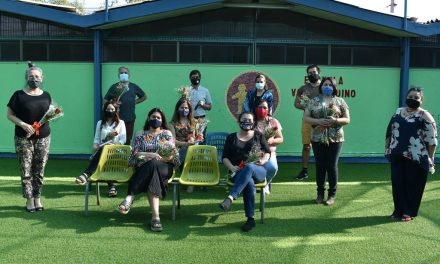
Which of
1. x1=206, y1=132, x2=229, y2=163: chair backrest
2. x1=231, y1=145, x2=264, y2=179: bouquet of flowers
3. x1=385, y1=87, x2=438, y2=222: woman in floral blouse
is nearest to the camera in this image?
x1=385, y1=87, x2=438, y2=222: woman in floral blouse

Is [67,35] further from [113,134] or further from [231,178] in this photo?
[231,178]

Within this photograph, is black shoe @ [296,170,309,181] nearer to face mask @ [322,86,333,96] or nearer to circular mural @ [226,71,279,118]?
circular mural @ [226,71,279,118]

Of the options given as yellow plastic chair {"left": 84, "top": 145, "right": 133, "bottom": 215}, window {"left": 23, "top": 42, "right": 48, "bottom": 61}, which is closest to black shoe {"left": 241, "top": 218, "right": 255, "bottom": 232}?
yellow plastic chair {"left": 84, "top": 145, "right": 133, "bottom": 215}

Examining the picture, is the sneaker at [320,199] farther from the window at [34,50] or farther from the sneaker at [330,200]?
the window at [34,50]

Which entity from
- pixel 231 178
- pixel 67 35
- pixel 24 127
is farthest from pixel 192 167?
pixel 67 35

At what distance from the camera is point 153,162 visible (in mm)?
6047

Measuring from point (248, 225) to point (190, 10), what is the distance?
18.6ft

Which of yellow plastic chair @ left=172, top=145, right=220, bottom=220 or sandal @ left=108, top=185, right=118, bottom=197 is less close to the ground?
yellow plastic chair @ left=172, top=145, right=220, bottom=220

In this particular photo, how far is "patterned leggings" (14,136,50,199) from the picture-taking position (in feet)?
20.8

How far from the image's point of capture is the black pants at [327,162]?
22.4ft

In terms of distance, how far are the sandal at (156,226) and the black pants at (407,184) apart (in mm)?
2857

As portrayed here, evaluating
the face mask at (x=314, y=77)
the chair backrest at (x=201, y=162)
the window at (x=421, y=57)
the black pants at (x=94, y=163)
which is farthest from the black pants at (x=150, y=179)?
the window at (x=421, y=57)

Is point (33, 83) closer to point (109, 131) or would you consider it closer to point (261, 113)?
point (109, 131)

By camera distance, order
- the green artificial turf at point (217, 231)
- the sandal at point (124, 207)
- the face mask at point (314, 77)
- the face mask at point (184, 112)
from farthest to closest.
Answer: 1. the face mask at point (314, 77)
2. the face mask at point (184, 112)
3. the sandal at point (124, 207)
4. the green artificial turf at point (217, 231)
